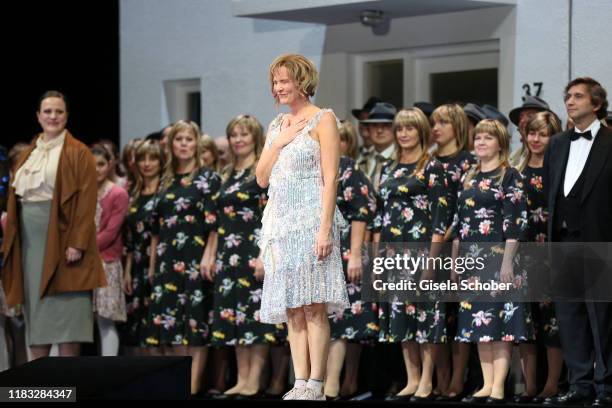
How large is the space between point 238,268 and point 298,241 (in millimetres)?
2159

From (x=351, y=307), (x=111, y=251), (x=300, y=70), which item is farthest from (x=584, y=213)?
(x=111, y=251)

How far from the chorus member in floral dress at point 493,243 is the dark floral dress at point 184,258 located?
1.67m

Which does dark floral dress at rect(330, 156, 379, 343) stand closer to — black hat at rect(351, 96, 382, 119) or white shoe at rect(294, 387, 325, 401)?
black hat at rect(351, 96, 382, 119)

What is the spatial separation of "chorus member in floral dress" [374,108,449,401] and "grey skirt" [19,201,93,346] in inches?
71.8

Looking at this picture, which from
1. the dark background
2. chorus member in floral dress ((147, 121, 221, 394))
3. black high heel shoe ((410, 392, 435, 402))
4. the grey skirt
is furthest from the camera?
the dark background

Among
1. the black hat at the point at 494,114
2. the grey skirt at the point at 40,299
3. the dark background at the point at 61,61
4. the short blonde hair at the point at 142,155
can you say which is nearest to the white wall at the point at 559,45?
the black hat at the point at 494,114

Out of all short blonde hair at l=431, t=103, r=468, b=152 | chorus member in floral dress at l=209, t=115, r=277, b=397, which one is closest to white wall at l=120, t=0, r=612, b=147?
short blonde hair at l=431, t=103, r=468, b=152

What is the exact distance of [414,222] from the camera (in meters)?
7.36

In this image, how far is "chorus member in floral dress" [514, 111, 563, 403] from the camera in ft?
23.5

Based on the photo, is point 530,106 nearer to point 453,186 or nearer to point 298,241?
point 453,186

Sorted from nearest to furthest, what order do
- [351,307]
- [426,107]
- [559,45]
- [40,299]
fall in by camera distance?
1. [40,299]
2. [351,307]
3. [559,45]
4. [426,107]

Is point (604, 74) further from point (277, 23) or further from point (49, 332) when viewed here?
point (49, 332)

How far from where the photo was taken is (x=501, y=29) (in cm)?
847

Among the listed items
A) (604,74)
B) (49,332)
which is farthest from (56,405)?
(604,74)
